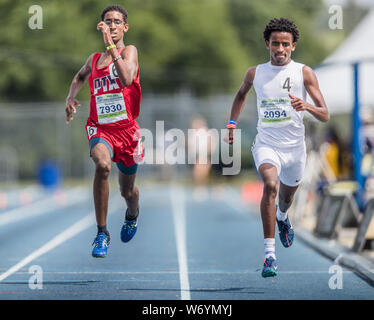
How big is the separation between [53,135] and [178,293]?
29.3 metres

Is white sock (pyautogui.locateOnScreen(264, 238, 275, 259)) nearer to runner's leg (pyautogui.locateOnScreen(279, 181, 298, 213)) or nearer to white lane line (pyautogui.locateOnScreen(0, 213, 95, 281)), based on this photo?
runner's leg (pyautogui.locateOnScreen(279, 181, 298, 213))

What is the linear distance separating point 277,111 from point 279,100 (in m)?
0.10

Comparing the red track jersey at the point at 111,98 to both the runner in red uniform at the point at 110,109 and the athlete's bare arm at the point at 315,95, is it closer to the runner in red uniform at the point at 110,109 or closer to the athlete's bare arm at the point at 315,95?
the runner in red uniform at the point at 110,109

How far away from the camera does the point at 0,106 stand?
37469mm

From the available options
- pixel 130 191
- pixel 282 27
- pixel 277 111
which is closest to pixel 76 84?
pixel 130 191

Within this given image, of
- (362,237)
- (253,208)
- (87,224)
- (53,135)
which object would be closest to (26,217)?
(87,224)

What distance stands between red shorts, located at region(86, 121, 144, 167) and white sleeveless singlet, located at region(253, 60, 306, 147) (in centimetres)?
114

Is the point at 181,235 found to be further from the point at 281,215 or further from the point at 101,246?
the point at 101,246

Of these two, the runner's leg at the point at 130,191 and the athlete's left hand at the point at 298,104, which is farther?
the runner's leg at the point at 130,191

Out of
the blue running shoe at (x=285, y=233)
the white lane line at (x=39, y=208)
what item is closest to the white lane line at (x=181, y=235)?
the blue running shoe at (x=285, y=233)

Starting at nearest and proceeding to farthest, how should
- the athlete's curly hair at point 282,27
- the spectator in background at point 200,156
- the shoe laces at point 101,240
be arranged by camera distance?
the athlete's curly hair at point 282,27 < the shoe laces at point 101,240 < the spectator in background at point 200,156

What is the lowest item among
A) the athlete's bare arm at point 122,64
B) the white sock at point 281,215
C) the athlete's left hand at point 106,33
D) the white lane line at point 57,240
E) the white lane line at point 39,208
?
the white lane line at point 39,208

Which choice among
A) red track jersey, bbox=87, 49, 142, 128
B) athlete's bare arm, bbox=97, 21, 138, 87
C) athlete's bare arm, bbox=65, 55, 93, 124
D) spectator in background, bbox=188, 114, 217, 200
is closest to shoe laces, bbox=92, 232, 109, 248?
red track jersey, bbox=87, 49, 142, 128

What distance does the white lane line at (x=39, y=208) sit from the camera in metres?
19.0
